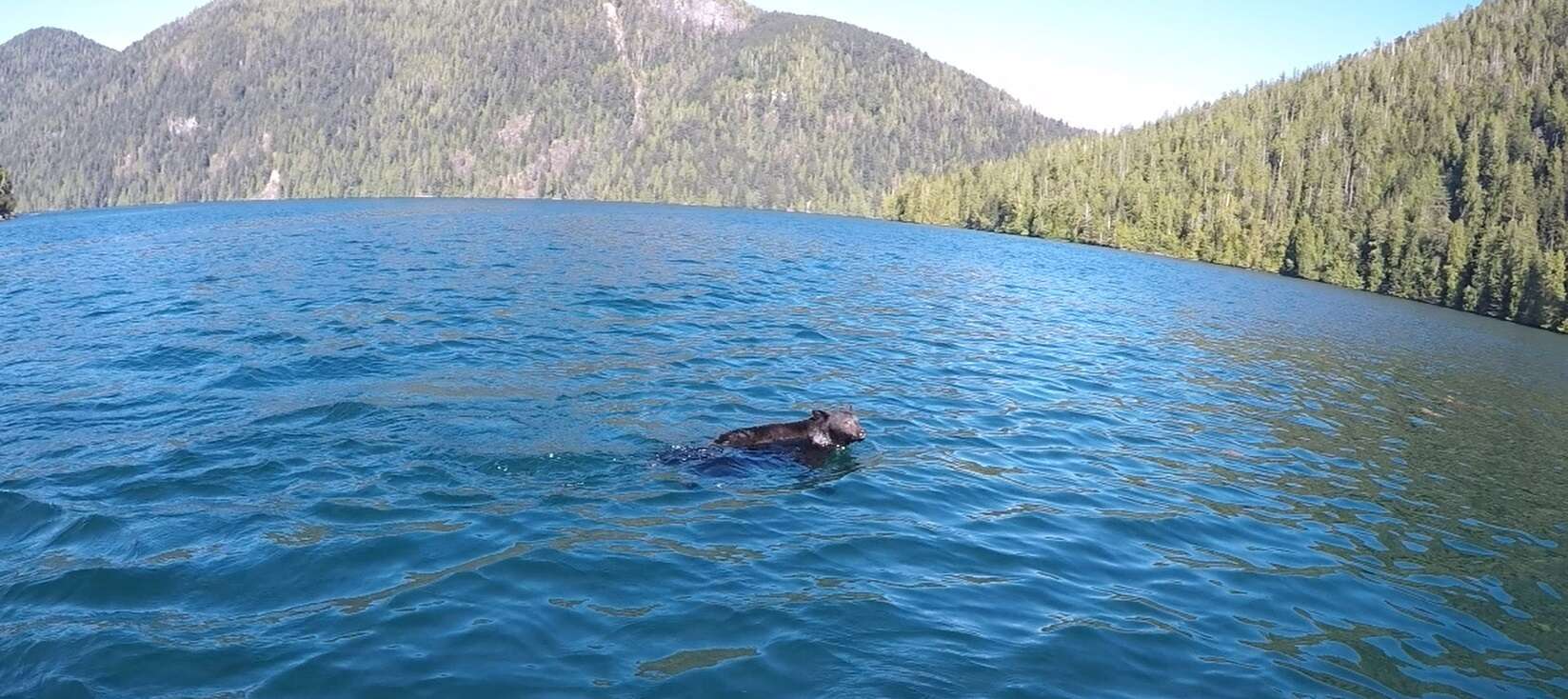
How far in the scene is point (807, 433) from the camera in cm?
1606

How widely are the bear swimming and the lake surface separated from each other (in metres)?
0.50

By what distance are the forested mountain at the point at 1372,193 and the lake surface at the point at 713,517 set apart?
96.1 metres

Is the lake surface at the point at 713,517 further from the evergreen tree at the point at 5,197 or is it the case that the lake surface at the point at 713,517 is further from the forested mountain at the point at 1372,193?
the evergreen tree at the point at 5,197

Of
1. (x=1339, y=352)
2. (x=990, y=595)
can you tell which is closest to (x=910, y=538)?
(x=990, y=595)

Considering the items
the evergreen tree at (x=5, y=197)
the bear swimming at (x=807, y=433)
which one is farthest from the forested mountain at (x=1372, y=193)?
the evergreen tree at (x=5, y=197)

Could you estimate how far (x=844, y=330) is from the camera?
32.7 m

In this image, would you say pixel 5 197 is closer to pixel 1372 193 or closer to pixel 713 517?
pixel 713 517

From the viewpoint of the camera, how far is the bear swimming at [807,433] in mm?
15984

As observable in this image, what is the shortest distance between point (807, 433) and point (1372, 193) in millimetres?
188195

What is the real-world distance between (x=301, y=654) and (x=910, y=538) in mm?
7655

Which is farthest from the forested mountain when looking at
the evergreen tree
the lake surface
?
the evergreen tree

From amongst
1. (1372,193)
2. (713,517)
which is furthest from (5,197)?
(1372,193)

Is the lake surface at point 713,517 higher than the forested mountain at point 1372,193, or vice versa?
the forested mountain at point 1372,193

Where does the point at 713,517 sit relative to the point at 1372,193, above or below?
below
